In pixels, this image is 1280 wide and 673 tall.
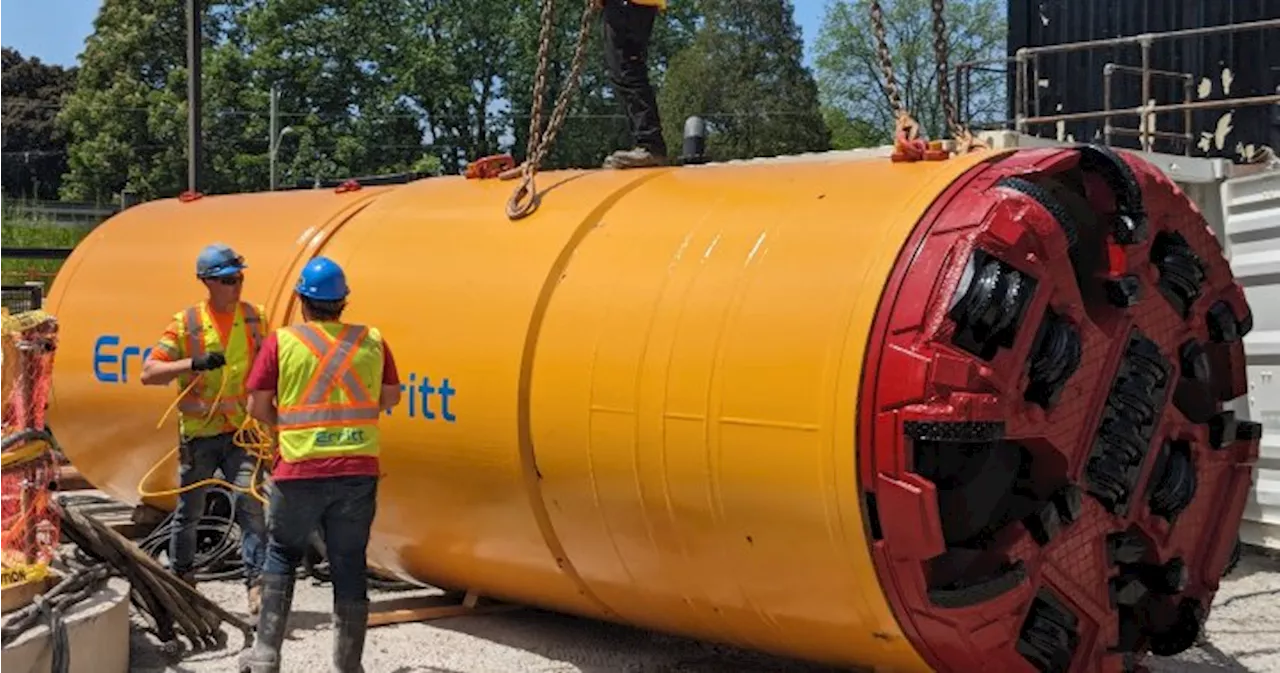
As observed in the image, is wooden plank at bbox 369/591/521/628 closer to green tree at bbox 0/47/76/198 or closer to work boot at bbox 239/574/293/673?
work boot at bbox 239/574/293/673

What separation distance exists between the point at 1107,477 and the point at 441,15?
180 feet

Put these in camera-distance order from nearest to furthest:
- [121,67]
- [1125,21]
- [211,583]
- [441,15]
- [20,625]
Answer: [20,625], [211,583], [1125,21], [121,67], [441,15]

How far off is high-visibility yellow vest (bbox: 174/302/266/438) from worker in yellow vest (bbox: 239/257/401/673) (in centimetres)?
132

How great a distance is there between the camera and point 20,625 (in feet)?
17.9

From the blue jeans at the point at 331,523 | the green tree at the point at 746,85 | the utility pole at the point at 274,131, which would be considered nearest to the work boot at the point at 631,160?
the blue jeans at the point at 331,523

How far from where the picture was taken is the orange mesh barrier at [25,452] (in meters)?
5.89

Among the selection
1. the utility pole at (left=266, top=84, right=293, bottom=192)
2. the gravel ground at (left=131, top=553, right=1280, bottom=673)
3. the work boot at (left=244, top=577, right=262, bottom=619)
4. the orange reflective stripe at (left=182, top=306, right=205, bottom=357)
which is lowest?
the gravel ground at (left=131, top=553, right=1280, bottom=673)

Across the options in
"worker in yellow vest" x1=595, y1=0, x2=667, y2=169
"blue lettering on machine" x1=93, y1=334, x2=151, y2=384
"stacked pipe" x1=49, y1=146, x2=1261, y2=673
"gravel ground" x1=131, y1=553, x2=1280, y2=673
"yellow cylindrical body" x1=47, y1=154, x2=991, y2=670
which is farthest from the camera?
"blue lettering on machine" x1=93, y1=334, x2=151, y2=384

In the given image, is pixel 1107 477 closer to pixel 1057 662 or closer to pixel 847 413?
pixel 1057 662

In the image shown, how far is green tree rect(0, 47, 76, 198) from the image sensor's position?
2657 inches

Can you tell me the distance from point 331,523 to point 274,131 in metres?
47.3

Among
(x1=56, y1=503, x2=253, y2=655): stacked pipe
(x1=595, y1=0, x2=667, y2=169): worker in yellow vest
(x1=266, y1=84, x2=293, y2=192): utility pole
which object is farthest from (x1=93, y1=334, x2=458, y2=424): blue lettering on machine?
(x1=266, y1=84, x2=293, y2=192): utility pole

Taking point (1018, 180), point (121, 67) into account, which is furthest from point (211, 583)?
point (121, 67)

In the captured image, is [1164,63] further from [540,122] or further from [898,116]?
[898,116]
